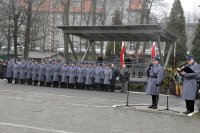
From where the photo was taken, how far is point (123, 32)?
86.4 feet

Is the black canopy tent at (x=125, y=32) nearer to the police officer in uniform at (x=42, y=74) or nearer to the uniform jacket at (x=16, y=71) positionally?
the police officer in uniform at (x=42, y=74)

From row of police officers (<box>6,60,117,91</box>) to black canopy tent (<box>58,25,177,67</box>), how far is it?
7.07 ft

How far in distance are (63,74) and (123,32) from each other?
424cm

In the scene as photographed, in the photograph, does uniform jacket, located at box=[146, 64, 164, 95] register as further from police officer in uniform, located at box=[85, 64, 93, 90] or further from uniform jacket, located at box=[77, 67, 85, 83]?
uniform jacket, located at box=[77, 67, 85, 83]

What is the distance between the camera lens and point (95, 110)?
14.6 m

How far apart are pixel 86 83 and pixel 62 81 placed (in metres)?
1.67

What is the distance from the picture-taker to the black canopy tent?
24958 mm

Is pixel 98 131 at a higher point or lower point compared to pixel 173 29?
lower

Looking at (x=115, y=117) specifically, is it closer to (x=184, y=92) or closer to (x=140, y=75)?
(x=184, y=92)

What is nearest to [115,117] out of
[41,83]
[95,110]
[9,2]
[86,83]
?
[95,110]

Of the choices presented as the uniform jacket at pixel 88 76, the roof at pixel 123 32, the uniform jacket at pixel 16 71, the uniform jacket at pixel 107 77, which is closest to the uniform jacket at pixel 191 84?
the roof at pixel 123 32

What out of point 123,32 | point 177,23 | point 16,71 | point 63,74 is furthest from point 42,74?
point 177,23

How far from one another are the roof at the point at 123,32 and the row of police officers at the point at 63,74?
2.15 meters

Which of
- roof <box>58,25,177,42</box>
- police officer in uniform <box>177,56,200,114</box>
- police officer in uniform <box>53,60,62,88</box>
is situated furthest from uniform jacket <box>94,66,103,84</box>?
police officer in uniform <box>177,56,200,114</box>
